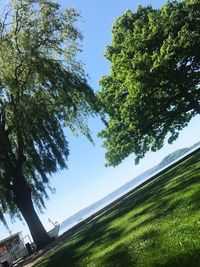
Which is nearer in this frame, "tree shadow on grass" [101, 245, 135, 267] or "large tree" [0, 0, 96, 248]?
"tree shadow on grass" [101, 245, 135, 267]

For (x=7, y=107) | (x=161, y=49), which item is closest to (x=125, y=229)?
(x=7, y=107)

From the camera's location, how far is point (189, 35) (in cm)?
3512

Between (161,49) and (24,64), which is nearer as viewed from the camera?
(24,64)

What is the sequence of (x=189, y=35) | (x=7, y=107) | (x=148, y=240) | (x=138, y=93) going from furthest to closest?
(x=138, y=93) → (x=189, y=35) → (x=7, y=107) → (x=148, y=240)

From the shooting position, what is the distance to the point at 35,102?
2664 cm

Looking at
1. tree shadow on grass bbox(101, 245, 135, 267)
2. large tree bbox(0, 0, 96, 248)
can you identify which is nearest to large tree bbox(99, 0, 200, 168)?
large tree bbox(0, 0, 96, 248)

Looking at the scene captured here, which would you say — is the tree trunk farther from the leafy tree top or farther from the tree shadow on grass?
the tree shadow on grass

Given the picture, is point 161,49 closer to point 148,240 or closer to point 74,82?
point 74,82

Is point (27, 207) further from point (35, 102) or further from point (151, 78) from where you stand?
point (151, 78)

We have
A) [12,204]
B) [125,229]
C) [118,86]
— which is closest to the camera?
[125,229]

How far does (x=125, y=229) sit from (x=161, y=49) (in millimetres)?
25773

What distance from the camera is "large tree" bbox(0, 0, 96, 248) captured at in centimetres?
2623

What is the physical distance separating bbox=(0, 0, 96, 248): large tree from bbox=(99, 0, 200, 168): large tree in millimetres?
9635

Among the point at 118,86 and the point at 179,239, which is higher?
the point at 118,86
